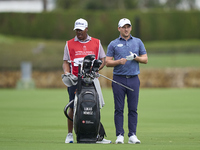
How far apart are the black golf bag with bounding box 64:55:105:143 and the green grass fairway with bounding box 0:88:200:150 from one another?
0.95ft

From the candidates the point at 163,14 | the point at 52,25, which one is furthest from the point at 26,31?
the point at 163,14

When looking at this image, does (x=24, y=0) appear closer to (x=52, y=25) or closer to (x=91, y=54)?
(x=52, y=25)

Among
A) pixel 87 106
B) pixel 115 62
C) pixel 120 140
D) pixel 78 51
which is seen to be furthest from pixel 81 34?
pixel 120 140

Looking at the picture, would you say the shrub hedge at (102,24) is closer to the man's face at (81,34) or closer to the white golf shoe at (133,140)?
the man's face at (81,34)

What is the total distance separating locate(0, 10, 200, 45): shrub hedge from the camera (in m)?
43.2

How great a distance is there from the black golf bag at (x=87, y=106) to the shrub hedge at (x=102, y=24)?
3409 centimetres

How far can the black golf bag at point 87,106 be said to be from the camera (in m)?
8.70

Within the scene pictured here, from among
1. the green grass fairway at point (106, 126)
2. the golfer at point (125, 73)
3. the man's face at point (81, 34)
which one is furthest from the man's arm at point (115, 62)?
the green grass fairway at point (106, 126)

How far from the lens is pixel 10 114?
49.0 feet

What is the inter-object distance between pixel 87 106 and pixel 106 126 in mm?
3525

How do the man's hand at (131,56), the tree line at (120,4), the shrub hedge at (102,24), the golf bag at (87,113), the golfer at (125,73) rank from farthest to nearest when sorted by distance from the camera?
the tree line at (120,4) < the shrub hedge at (102,24) < the golfer at (125,73) < the man's hand at (131,56) < the golf bag at (87,113)

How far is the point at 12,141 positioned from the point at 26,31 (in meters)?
35.9

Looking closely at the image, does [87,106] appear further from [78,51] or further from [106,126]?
[106,126]

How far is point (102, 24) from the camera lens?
43.3 m
